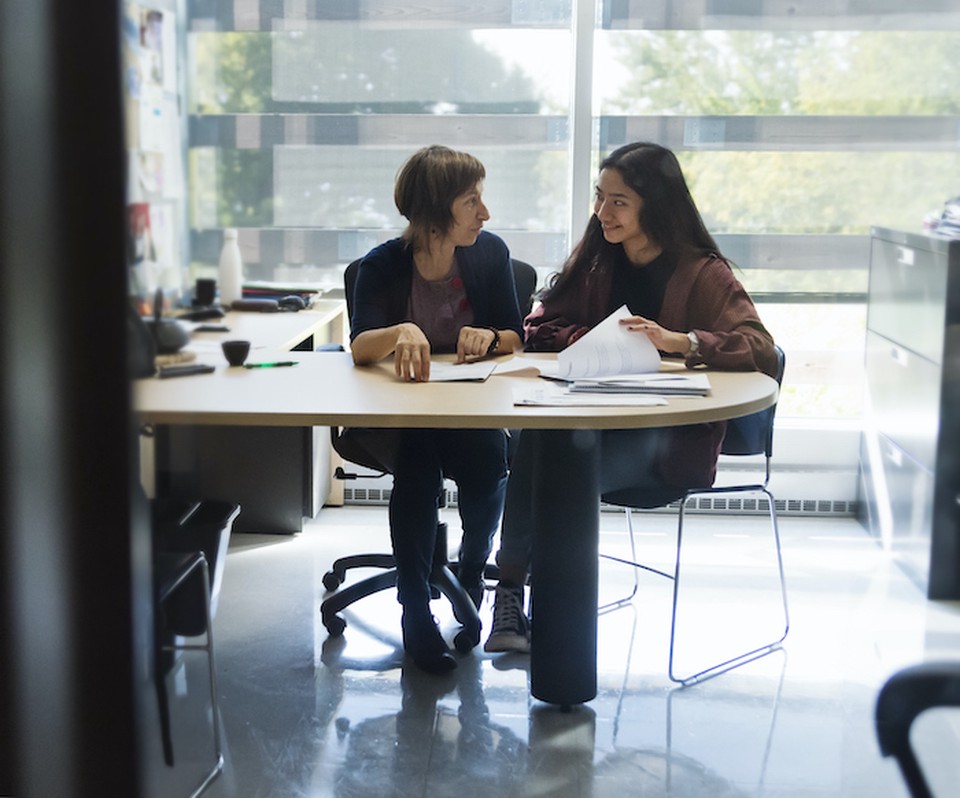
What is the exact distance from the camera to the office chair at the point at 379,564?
1.39 meters

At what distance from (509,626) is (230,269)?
4.79 ft

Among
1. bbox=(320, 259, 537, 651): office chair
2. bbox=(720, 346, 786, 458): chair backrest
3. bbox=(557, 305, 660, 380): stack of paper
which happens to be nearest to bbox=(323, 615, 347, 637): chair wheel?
bbox=(320, 259, 537, 651): office chair

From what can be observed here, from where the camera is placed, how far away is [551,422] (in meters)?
1.42

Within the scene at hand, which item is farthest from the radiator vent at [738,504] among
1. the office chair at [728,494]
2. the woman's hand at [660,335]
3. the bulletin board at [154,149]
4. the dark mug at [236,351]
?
the bulletin board at [154,149]

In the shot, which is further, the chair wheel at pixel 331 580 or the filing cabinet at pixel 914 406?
the chair wheel at pixel 331 580

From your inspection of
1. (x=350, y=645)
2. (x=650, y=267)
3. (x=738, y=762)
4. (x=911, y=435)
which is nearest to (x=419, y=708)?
(x=350, y=645)

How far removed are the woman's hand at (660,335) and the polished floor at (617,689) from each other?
0.25 metres

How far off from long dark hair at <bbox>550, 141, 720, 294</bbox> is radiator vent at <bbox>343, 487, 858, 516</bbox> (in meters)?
0.34

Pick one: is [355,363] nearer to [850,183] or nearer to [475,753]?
[475,753]

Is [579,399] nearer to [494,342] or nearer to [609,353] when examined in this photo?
[609,353]

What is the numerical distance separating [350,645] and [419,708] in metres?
0.15

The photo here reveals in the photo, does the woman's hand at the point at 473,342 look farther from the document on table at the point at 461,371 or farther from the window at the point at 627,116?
the window at the point at 627,116

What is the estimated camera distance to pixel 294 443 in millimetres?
1019

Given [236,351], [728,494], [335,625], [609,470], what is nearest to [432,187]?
[609,470]
